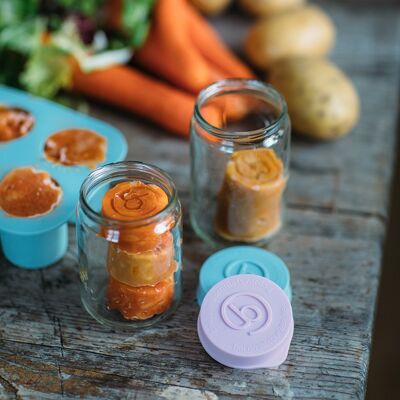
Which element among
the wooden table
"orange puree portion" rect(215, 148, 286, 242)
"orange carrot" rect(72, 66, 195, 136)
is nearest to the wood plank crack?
Result: the wooden table

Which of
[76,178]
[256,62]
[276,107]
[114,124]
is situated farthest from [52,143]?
[256,62]

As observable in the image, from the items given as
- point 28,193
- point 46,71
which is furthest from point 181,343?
point 46,71

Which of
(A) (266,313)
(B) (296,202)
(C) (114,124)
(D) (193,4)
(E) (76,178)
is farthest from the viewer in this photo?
(D) (193,4)

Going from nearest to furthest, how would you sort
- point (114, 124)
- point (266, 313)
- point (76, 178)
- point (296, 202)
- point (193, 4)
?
point (266, 313) → point (76, 178) → point (296, 202) → point (114, 124) → point (193, 4)

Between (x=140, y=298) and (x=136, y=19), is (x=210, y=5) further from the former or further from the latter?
(x=140, y=298)

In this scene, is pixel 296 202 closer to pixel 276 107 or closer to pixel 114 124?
pixel 276 107

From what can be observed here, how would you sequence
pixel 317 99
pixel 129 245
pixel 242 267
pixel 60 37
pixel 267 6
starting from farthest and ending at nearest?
pixel 267 6 < pixel 60 37 < pixel 317 99 < pixel 242 267 < pixel 129 245
